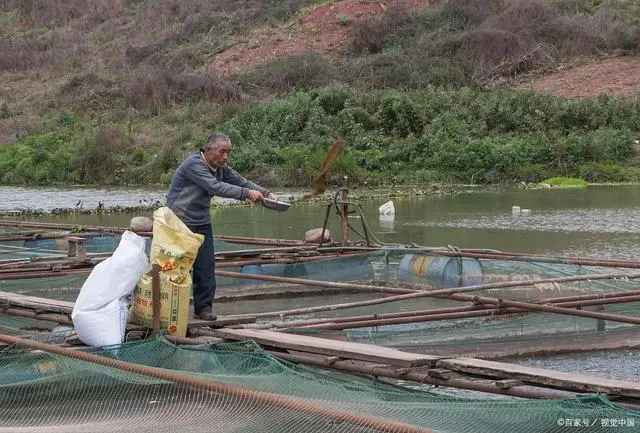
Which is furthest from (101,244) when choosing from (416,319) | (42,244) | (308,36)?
(308,36)

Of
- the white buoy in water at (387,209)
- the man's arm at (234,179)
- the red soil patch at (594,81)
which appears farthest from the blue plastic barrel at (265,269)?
the red soil patch at (594,81)

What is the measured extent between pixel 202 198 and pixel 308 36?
32.0 m

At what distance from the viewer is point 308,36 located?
3762cm

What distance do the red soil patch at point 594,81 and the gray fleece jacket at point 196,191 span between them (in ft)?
74.5

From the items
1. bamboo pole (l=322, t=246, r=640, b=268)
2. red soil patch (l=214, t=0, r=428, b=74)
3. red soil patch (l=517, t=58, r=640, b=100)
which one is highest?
red soil patch (l=214, t=0, r=428, b=74)

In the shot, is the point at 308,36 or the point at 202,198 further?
the point at 308,36

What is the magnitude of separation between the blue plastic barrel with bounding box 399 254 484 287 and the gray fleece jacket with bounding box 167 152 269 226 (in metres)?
3.23

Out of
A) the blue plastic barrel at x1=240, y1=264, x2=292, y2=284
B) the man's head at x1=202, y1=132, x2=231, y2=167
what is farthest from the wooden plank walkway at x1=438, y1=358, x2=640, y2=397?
the blue plastic barrel at x1=240, y1=264, x2=292, y2=284

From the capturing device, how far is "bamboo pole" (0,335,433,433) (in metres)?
3.76

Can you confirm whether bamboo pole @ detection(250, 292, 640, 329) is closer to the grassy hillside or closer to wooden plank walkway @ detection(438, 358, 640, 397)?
wooden plank walkway @ detection(438, 358, 640, 397)

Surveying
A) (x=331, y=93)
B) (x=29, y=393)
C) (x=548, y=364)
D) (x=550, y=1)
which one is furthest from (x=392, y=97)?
(x=29, y=393)

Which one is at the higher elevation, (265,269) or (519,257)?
(519,257)

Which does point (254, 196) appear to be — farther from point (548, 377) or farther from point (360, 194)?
point (360, 194)

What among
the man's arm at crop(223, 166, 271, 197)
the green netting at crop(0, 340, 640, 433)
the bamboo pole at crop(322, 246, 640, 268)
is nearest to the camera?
the green netting at crop(0, 340, 640, 433)
